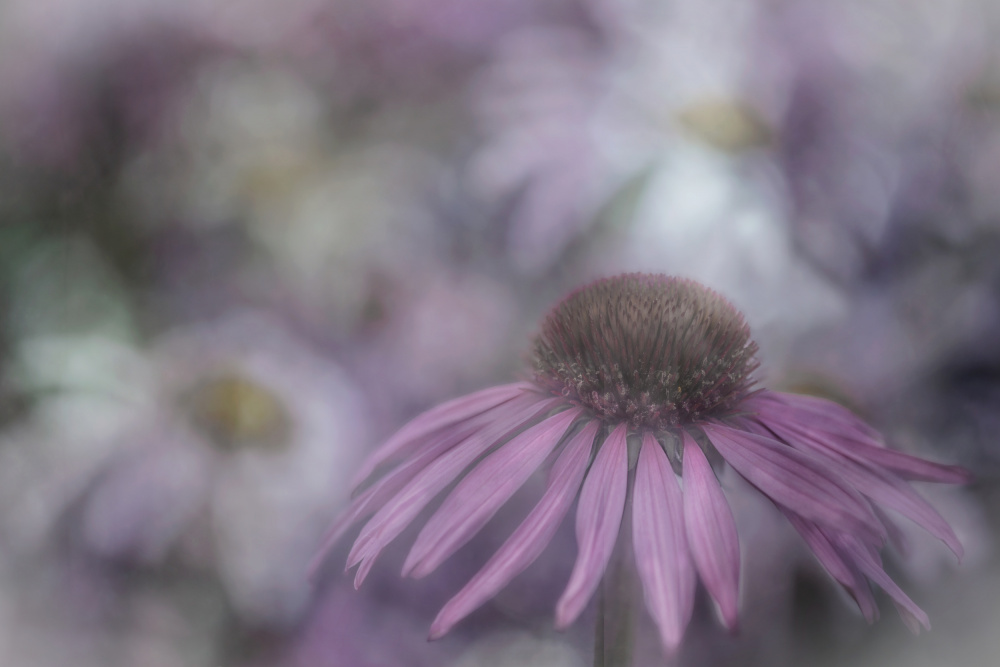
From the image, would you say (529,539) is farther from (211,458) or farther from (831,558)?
(211,458)

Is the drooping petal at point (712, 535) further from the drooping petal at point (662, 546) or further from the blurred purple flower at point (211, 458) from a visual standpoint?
the blurred purple flower at point (211, 458)

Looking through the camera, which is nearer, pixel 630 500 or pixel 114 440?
pixel 630 500

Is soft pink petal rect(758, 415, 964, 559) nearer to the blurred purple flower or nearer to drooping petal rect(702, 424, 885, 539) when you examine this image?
drooping petal rect(702, 424, 885, 539)

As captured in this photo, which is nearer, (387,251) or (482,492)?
(482,492)

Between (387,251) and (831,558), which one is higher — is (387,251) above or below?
above

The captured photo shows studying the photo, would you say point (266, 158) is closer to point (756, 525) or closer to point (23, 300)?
point (23, 300)

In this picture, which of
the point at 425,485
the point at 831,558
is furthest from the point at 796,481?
the point at 425,485

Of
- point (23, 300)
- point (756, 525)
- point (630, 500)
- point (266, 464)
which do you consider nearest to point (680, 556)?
point (630, 500)
